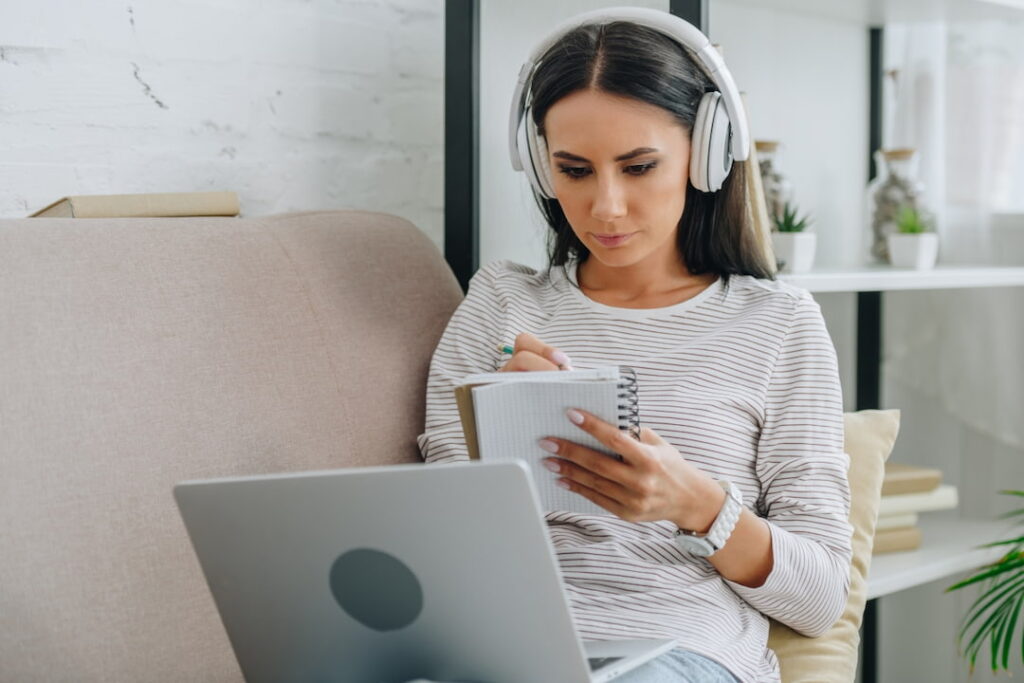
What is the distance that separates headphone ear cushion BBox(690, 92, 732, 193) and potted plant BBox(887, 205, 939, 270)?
78 centimetres

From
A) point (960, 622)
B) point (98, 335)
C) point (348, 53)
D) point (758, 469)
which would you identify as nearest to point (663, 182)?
point (758, 469)

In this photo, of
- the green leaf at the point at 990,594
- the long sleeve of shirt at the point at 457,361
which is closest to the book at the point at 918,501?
the green leaf at the point at 990,594

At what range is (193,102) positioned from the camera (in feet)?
5.04

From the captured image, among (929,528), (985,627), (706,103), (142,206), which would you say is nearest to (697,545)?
(706,103)

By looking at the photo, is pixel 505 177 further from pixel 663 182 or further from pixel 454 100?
pixel 663 182

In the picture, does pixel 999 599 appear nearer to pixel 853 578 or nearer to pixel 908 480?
pixel 908 480

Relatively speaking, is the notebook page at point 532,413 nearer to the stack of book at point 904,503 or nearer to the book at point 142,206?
the book at point 142,206

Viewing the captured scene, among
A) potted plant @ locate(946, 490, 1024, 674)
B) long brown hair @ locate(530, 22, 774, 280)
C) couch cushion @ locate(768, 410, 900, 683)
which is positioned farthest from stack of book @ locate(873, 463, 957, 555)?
long brown hair @ locate(530, 22, 774, 280)

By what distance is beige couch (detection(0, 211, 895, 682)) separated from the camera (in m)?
1.05

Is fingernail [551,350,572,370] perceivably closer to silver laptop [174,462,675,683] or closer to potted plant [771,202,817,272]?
silver laptop [174,462,675,683]

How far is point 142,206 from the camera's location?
1310 millimetres

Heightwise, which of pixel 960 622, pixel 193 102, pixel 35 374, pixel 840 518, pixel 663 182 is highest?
pixel 193 102

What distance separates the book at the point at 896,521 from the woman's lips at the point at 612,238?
0.87 meters

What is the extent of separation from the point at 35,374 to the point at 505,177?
77 cm
